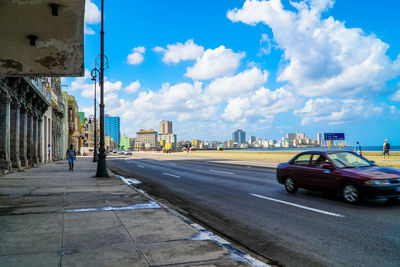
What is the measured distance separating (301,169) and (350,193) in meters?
1.91

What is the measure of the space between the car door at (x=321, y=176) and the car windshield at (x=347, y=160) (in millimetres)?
200

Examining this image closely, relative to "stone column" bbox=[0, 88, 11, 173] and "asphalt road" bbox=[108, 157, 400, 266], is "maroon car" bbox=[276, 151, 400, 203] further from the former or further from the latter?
"stone column" bbox=[0, 88, 11, 173]

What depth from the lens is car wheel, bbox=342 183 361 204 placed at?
787cm

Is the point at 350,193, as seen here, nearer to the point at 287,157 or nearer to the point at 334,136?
the point at 334,136

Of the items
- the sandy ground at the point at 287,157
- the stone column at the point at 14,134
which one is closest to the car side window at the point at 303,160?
the sandy ground at the point at 287,157

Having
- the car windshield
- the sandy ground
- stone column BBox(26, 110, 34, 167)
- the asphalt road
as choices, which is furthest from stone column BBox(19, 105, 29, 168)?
the sandy ground

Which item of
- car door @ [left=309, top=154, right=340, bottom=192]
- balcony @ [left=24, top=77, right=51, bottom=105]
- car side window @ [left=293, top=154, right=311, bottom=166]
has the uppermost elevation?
balcony @ [left=24, top=77, right=51, bottom=105]

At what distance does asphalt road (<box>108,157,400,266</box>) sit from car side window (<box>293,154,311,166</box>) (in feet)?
3.46

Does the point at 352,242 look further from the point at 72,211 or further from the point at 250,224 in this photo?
the point at 72,211

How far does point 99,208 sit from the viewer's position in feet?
25.4

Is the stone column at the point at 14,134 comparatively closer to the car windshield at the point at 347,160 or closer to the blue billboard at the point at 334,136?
the car windshield at the point at 347,160

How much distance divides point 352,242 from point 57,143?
43.8m

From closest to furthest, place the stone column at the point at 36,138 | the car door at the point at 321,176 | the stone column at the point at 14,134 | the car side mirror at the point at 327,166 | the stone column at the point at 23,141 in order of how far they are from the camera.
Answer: the car door at the point at 321,176, the car side mirror at the point at 327,166, the stone column at the point at 14,134, the stone column at the point at 23,141, the stone column at the point at 36,138

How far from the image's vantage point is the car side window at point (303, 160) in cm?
982
